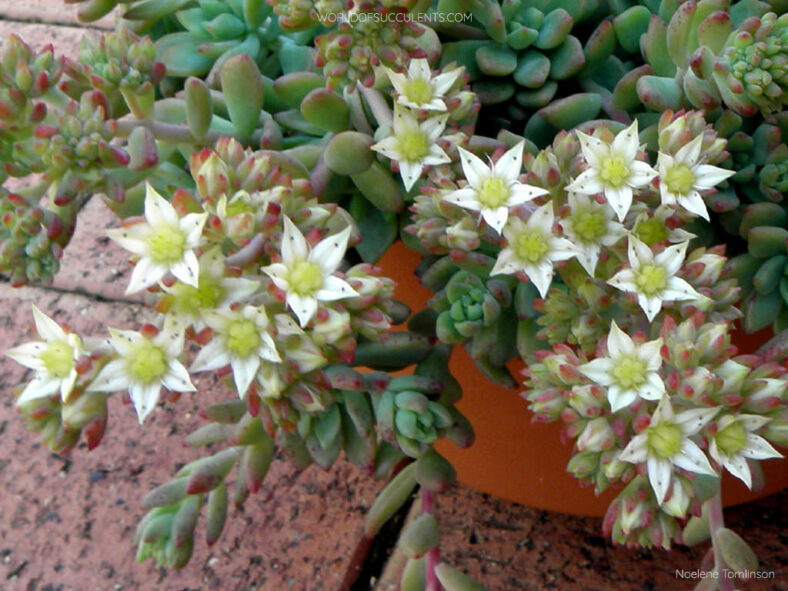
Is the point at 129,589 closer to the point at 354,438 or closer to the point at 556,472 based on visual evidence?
the point at 354,438

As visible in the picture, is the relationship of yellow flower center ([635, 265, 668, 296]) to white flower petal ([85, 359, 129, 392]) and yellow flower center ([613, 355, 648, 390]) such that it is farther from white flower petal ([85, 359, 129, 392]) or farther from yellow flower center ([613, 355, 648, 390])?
white flower petal ([85, 359, 129, 392])

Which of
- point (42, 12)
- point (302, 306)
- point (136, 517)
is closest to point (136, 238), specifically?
point (302, 306)

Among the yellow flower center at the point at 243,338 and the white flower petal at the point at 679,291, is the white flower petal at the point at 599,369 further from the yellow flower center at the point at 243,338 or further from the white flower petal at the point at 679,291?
the yellow flower center at the point at 243,338

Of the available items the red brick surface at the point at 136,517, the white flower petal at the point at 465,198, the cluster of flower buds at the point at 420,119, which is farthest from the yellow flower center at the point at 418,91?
the red brick surface at the point at 136,517

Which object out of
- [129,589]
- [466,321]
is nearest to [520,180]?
[466,321]

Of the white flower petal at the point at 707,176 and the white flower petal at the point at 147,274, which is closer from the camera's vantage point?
the white flower petal at the point at 147,274
